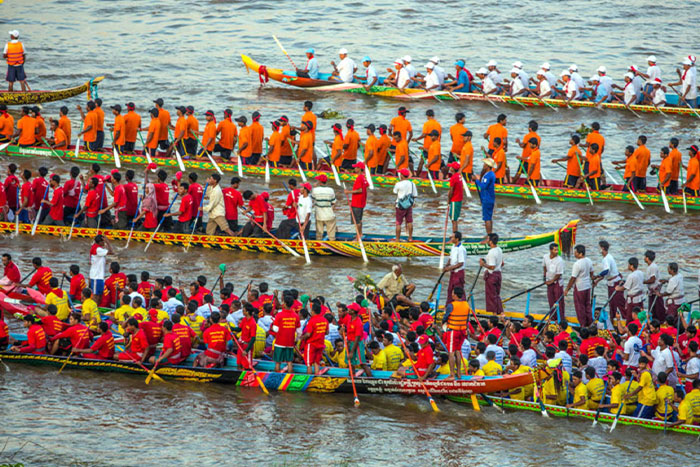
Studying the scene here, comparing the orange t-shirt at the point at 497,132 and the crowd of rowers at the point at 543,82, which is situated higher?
the crowd of rowers at the point at 543,82

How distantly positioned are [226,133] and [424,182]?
4792mm

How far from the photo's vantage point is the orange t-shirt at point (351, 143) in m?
24.8

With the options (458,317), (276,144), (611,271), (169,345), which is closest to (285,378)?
(169,345)

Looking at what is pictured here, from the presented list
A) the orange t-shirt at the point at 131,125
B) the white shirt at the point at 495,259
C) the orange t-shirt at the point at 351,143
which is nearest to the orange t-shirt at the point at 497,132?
the orange t-shirt at the point at 351,143

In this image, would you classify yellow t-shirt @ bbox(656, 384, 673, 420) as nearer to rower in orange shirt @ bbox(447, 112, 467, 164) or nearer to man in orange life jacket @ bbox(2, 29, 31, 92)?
rower in orange shirt @ bbox(447, 112, 467, 164)

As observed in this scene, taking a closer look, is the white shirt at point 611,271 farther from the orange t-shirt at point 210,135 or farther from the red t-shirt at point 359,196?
the orange t-shirt at point 210,135

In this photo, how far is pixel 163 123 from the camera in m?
25.8

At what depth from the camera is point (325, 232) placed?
831 inches

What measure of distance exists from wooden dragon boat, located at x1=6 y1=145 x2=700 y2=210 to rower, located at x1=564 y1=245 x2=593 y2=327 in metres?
6.77

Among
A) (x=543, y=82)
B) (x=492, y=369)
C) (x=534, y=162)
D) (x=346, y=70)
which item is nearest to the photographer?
(x=492, y=369)

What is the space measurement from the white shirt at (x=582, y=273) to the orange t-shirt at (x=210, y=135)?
10.7 meters

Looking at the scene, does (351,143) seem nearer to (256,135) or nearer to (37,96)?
(256,135)

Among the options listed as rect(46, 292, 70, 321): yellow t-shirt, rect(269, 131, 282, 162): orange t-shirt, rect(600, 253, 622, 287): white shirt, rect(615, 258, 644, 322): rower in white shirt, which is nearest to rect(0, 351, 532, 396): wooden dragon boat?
rect(46, 292, 70, 321): yellow t-shirt

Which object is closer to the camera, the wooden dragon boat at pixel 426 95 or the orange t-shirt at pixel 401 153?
the orange t-shirt at pixel 401 153
